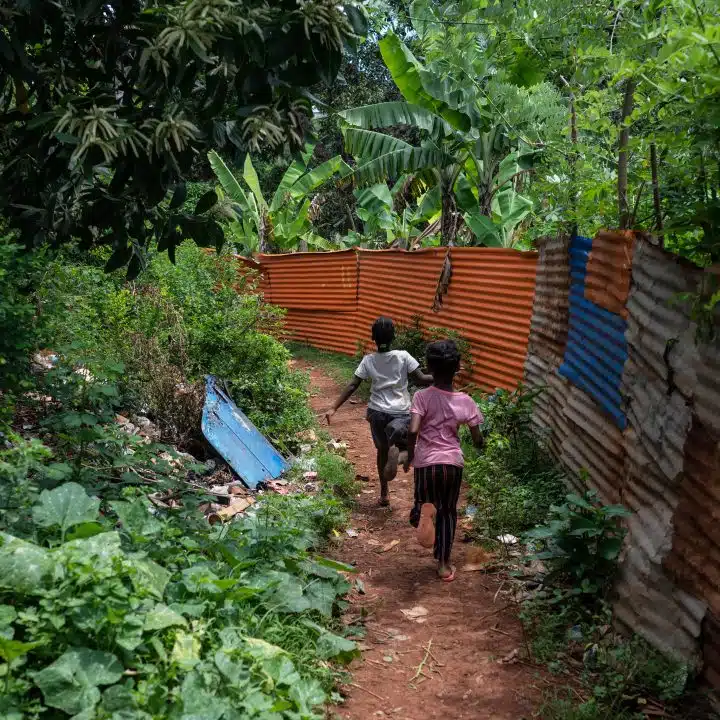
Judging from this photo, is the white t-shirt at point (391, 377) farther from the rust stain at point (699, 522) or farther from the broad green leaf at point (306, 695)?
the broad green leaf at point (306, 695)

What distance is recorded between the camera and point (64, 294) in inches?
234

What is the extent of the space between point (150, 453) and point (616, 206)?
3716 millimetres

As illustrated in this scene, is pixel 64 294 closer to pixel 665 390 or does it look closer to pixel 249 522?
pixel 249 522

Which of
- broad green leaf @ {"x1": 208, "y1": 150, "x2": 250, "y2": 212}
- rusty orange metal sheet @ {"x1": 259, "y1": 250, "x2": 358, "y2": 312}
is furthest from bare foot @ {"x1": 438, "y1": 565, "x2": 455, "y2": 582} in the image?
broad green leaf @ {"x1": 208, "y1": 150, "x2": 250, "y2": 212}

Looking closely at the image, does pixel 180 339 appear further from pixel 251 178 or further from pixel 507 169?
pixel 251 178

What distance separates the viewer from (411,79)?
11.1 metres

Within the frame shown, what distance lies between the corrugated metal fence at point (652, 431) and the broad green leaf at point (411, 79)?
17.5 feet

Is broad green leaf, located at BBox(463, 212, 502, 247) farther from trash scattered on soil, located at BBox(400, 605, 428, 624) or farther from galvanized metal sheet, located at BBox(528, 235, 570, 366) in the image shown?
trash scattered on soil, located at BBox(400, 605, 428, 624)

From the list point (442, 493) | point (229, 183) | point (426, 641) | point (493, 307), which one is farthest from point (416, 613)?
point (229, 183)

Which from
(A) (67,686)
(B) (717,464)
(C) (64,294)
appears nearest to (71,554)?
(A) (67,686)

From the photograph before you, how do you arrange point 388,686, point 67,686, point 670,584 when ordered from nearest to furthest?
point 67,686 → point 670,584 → point 388,686

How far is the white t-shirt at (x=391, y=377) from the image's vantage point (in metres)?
6.18

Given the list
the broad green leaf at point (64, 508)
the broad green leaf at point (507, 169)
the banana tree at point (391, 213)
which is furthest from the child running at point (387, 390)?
the banana tree at point (391, 213)

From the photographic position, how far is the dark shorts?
605 cm
